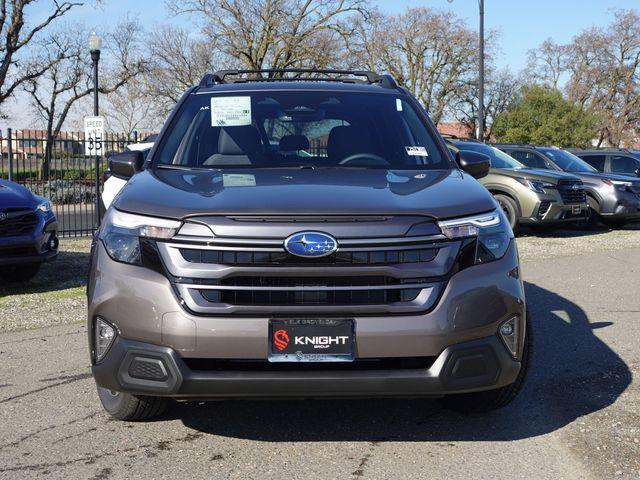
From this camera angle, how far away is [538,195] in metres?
13.8

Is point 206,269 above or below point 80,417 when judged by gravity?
above

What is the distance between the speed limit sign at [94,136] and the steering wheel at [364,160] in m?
11.3

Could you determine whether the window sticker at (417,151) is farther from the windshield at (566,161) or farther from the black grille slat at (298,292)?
the windshield at (566,161)

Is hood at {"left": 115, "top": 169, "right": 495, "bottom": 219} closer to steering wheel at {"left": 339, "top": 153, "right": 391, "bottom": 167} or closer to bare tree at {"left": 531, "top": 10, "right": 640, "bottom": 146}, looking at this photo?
steering wheel at {"left": 339, "top": 153, "right": 391, "bottom": 167}

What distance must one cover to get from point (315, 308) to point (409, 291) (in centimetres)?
40

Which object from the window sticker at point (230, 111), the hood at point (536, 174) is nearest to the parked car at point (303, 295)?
the window sticker at point (230, 111)

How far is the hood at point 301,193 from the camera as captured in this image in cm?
333

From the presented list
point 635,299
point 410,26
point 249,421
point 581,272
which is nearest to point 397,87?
point 249,421

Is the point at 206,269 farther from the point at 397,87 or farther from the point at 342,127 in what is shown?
the point at 397,87

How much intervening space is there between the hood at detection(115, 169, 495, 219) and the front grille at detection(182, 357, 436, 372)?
24.5 inches

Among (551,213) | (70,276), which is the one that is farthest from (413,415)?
(551,213)

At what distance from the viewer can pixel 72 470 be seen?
135 inches

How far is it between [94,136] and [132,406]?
12.3 metres

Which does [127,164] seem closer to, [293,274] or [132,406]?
[132,406]
